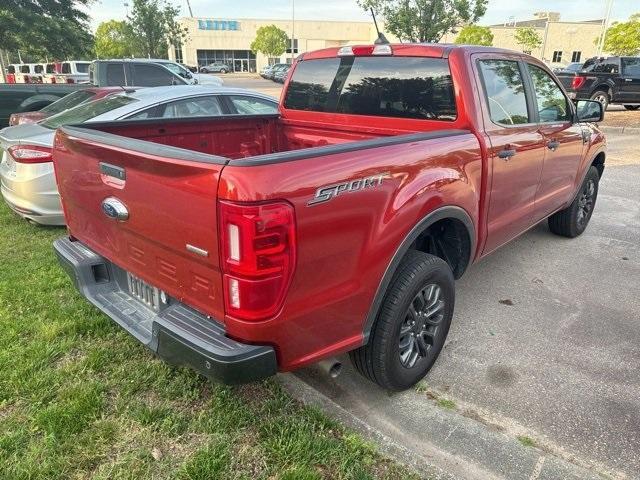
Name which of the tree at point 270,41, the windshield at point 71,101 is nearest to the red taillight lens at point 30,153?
the windshield at point 71,101

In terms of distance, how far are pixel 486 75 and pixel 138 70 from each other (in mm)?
11102

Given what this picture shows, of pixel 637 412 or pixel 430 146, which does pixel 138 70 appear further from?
pixel 637 412

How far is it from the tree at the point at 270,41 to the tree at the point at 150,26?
35727 mm

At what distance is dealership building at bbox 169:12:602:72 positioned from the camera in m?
72.6

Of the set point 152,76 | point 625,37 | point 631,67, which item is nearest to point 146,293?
point 152,76

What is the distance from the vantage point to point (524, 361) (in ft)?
10.4

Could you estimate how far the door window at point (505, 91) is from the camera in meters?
3.32

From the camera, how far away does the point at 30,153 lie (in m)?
4.84

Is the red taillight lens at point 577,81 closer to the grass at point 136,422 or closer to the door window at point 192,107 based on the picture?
the door window at point 192,107

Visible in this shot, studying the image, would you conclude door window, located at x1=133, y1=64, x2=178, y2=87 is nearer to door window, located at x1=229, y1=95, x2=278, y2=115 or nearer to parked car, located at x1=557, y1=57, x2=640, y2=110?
door window, located at x1=229, y1=95, x2=278, y2=115

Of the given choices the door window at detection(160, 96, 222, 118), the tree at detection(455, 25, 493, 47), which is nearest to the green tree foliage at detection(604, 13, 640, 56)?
the tree at detection(455, 25, 493, 47)

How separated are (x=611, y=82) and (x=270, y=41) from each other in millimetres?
60998

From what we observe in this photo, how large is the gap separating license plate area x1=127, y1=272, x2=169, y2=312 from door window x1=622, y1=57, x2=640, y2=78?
65.0 ft

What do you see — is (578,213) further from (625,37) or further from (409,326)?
(625,37)
